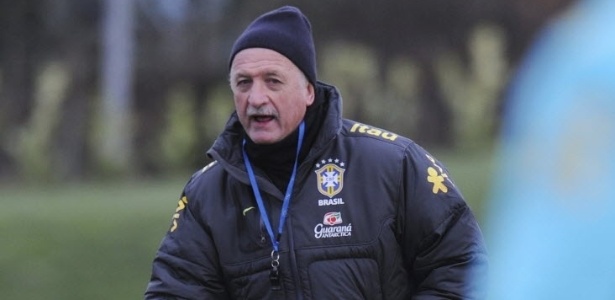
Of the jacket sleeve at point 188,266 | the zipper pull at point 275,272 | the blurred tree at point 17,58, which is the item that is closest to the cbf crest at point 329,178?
the zipper pull at point 275,272

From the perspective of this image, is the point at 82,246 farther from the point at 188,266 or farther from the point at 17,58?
the point at 17,58

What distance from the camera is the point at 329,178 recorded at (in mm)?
4418

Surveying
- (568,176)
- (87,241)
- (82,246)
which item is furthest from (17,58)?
(568,176)

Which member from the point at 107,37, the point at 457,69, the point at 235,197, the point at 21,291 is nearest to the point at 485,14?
the point at 457,69

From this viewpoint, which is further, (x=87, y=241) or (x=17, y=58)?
(x=17, y=58)

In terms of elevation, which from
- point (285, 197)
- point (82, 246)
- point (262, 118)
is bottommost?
point (82, 246)

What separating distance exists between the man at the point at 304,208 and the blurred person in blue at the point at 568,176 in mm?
2361

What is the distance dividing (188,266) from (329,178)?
53 cm

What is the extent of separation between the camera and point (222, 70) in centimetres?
2141

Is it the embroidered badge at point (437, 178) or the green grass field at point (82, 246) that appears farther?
the green grass field at point (82, 246)

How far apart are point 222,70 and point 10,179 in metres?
5.74

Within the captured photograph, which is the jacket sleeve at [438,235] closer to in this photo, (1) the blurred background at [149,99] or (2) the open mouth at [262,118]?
(2) the open mouth at [262,118]

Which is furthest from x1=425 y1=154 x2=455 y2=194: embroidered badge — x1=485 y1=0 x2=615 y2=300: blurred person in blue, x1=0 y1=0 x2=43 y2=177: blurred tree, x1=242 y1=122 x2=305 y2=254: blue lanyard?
x1=0 y1=0 x2=43 y2=177: blurred tree

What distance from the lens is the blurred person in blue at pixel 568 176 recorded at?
1.81 m
